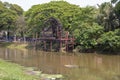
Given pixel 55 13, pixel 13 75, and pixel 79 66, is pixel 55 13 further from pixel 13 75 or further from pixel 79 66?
pixel 13 75

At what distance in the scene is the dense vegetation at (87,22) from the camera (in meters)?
40.3

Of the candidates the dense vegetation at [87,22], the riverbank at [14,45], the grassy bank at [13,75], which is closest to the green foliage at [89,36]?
the dense vegetation at [87,22]

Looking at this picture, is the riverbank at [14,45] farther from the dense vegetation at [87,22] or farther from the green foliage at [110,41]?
the green foliage at [110,41]

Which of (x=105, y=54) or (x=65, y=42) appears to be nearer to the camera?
(x=105, y=54)

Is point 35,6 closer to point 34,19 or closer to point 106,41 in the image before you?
point 34,19

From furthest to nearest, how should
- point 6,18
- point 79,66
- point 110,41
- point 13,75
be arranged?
point 6,18 → point 110,41 → point 79,66 → point 13,75

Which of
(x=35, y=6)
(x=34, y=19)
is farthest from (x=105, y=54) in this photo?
(x=35, y=6)

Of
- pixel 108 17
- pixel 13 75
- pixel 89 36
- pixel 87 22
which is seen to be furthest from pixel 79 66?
pixel 87 22

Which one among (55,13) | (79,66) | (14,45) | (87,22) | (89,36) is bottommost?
(79,66)

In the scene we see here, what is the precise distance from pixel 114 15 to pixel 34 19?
14279mm

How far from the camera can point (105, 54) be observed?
40000 millimetres

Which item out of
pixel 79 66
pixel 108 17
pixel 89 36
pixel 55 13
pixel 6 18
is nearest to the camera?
pixel 79 66

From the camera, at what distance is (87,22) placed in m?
45.1

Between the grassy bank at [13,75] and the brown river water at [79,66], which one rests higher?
the grassy bank at [13,75]
